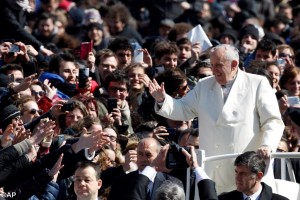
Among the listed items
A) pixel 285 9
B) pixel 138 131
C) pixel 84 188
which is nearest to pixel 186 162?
pixel 84 188

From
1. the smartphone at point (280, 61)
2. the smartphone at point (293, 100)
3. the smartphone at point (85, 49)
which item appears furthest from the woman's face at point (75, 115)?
the smartphone at point (280, 61)

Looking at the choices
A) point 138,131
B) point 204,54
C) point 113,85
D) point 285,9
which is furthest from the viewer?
point 285,9

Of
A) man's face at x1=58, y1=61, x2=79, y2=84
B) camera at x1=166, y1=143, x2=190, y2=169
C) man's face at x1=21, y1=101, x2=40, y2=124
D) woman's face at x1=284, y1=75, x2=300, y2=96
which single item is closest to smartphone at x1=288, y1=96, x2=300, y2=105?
woman's face at x1=284, y1=75, x2=300, y2=96

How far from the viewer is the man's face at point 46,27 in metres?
21.6

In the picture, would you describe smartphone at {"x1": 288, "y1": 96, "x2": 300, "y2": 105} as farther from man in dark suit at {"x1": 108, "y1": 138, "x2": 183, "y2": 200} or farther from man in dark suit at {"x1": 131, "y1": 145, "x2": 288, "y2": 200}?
man in dark suit at {"x1": 131, "y1": 145, "x2": 288, "y2": 200}

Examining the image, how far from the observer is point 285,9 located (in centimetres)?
2578

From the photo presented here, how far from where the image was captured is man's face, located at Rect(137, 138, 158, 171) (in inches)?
507

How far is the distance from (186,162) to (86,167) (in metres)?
1.12

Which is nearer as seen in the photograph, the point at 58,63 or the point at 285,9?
the point at 58,63

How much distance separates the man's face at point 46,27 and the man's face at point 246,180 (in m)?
9.78

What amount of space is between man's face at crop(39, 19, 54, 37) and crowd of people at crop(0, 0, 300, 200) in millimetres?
599

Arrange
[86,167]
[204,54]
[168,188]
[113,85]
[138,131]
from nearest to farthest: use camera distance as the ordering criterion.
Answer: [168,188], [86,167], [138,131], [113,85], [204,54]

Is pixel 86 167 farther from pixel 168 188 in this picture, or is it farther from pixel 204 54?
pixel 204 54

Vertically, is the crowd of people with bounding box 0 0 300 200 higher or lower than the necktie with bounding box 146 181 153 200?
higher
